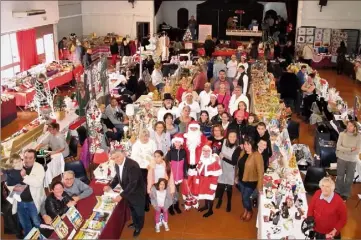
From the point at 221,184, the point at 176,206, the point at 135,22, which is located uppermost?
the point at 135,22

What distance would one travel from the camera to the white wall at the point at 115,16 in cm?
2056

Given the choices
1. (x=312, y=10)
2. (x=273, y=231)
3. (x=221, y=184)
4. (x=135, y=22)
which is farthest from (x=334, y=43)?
(x=273, y=231)

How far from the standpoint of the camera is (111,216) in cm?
520

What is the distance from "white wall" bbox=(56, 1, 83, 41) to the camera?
59.7ft

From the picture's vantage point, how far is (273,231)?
492 centimetres

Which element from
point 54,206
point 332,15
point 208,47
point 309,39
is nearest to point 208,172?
point 54,206

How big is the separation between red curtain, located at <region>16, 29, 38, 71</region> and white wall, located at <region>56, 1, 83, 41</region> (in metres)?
2.22

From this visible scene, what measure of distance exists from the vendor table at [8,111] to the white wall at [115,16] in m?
10.8

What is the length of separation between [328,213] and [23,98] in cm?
924

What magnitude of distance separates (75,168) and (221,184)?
2257mm

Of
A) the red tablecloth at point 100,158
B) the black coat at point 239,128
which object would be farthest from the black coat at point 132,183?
the black coat at point 239,128

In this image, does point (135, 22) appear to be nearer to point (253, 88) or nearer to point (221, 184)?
point (253, 88)

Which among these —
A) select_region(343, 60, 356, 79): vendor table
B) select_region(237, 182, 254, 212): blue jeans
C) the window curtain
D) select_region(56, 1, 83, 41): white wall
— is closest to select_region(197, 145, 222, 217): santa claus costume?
select_region(237, 182, 254, 212): blue jeans

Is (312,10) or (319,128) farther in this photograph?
(312,10)
